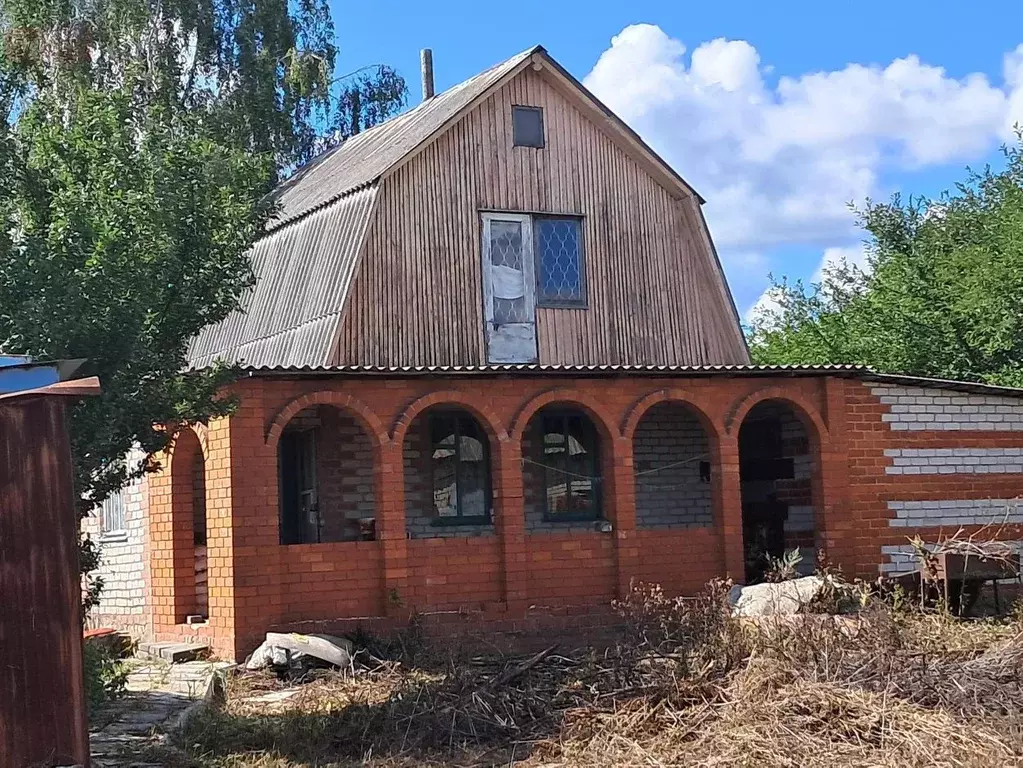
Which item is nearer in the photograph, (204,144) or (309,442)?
(204,144)

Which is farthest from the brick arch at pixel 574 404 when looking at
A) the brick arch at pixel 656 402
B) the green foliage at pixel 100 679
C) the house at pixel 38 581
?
the house at pixel 38 581

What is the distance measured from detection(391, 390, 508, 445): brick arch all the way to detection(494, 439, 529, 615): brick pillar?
6.9 inches

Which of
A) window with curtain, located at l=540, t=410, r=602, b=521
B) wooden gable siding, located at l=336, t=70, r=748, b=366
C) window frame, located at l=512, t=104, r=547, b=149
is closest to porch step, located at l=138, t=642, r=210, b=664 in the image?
wooden gable siding, located at l=336, t=70, r=748, b=366

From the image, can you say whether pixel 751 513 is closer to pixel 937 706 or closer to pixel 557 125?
pixel 557 125

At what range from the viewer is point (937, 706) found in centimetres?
966

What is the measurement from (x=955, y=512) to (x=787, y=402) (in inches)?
100

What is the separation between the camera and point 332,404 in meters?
15.0

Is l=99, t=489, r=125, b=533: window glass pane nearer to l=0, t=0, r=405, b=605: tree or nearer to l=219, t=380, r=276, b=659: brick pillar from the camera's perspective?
l=219, t=380, r=276, b=659: brick pillar

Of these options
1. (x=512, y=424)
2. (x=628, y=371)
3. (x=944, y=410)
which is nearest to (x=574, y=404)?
(x=628, y=371)

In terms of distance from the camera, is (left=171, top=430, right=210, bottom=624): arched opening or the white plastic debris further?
(left=171, top=430, right=210, bottom=624): arched opening

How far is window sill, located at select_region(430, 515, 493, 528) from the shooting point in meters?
17.1

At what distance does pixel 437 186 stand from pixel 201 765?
35.8 ft

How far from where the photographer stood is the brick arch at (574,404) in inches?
623

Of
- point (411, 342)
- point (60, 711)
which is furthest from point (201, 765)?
point (411, 342)
